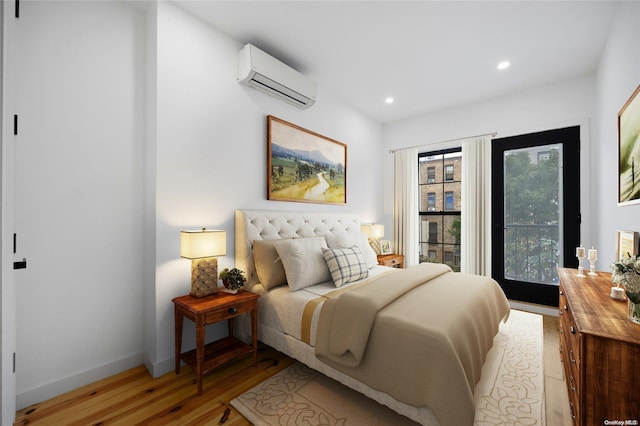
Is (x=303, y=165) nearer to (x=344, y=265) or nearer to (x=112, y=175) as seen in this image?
(x=344, y=265)

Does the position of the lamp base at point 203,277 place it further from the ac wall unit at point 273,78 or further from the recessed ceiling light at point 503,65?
the recessed ceiling light at point 503,65

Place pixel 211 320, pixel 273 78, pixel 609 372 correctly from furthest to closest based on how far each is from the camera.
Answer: pixel 273 78 → pixel 211 320 → pixel 609 372

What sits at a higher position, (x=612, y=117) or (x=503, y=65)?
(x=503, y=65)

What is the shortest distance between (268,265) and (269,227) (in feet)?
1.53

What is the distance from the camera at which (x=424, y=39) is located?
260cm

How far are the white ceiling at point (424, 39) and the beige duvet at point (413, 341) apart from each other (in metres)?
2.27

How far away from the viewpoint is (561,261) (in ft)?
11.2

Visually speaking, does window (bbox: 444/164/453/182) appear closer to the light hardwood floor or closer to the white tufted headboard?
the white tufted headboard

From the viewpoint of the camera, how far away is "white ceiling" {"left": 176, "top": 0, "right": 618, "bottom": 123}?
2234 millimetres

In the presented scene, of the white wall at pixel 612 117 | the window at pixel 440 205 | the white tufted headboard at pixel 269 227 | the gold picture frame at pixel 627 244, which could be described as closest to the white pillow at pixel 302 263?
the white tufted headboard at pixel 269 227

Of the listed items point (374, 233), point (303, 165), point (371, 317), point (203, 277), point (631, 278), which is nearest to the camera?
point (631, 278)

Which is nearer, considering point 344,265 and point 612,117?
point 612,117

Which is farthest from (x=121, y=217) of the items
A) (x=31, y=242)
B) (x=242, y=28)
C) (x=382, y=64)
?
(x=382, y=64)

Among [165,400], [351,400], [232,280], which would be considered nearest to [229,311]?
[232,280]
